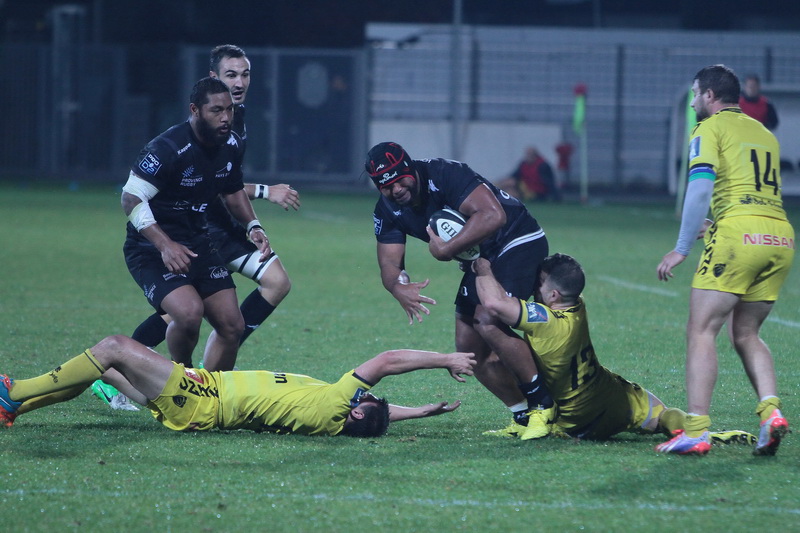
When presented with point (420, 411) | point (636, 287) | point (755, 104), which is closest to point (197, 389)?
point (420, 411)

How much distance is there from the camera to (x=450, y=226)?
5508 millimetres

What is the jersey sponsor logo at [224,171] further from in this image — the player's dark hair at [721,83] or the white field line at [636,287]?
the white field line at [636,287]

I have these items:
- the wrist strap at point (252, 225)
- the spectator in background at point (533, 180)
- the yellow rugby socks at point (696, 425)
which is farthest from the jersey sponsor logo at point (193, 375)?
the spectator in background at point (533, 180)

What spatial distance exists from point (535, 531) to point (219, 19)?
30927 millimetres

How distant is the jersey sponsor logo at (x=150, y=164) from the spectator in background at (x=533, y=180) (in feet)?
62.4

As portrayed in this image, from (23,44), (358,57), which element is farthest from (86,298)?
(23,44)

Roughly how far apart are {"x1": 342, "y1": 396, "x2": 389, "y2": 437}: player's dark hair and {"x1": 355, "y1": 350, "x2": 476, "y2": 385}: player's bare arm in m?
0.12

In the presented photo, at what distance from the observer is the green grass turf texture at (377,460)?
4.22 meters

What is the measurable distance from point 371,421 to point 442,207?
1152 millimetres

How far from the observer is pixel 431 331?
Result: 9188mm

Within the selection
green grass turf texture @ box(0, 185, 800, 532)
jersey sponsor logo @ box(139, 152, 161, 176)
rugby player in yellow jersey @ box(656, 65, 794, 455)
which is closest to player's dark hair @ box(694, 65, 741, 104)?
rugby player in yellow jersey @ box(656, 65, 794, 455)

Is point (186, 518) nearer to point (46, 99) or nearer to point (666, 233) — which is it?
point (666, 233)

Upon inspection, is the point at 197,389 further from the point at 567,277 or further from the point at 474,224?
the point at 567,277

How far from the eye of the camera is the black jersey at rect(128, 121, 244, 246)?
6.07 m
